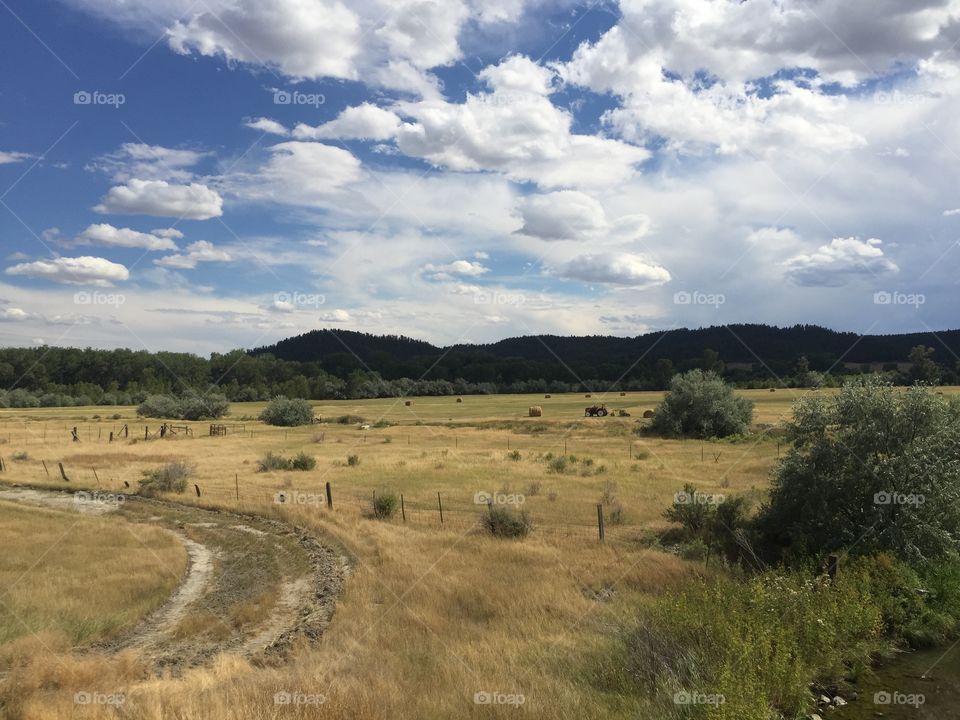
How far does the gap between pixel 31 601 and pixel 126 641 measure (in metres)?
4.05

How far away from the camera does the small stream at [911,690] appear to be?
10.7 m

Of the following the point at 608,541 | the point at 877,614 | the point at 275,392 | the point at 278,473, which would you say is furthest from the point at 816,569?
the point at 275,392

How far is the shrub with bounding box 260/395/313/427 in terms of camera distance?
88.0 meters

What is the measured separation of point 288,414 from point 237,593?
7374 centimetres

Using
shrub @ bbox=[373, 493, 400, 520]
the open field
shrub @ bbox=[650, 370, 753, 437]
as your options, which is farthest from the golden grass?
shrub @ bbox=[650, 370, 753, 437]

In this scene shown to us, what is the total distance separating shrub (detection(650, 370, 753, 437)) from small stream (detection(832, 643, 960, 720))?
51935mm

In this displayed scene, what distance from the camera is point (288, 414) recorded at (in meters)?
88.5

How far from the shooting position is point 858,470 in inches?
675

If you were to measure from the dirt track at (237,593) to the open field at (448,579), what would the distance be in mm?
589

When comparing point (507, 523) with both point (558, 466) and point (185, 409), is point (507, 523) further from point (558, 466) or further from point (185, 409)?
point (185, 409)

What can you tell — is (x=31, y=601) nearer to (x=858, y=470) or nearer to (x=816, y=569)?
(x=816, y=569)

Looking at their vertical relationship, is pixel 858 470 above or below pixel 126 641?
above

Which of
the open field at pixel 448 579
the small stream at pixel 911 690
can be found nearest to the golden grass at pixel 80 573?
the open field at pixel 448 579

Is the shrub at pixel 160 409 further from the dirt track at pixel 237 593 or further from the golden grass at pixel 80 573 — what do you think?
the dirt track at pixel 237 593
